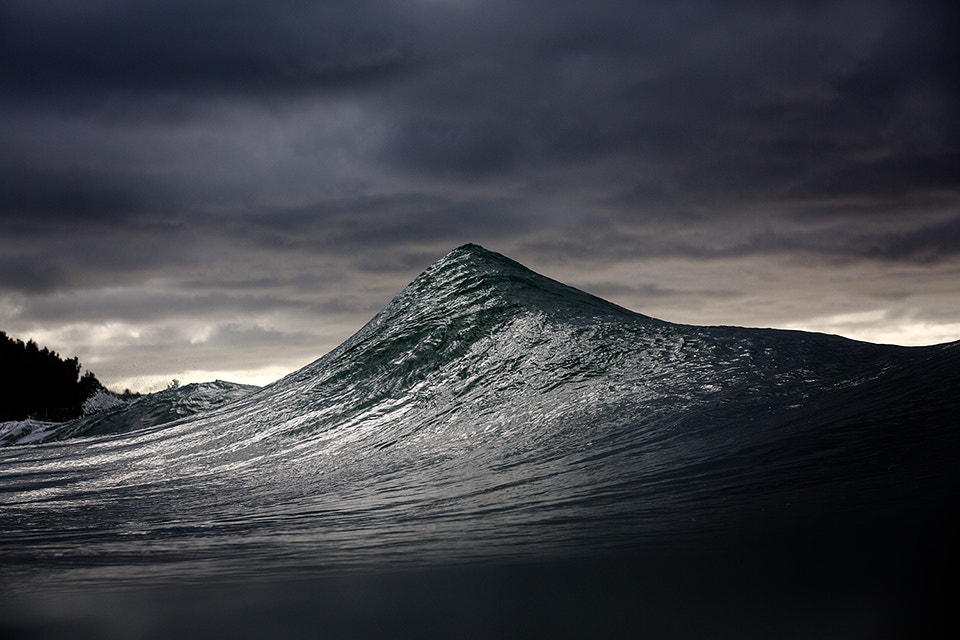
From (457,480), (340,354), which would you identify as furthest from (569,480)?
(340,354)

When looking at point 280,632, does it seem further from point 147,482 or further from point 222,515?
point 147,482

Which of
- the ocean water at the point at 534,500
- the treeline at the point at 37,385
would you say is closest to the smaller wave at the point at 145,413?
the ocean water at the point at 534,500

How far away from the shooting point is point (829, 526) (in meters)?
5.36

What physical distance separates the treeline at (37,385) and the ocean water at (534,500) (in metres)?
34.6

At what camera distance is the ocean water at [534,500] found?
4055 mm

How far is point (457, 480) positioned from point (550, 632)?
200 inches

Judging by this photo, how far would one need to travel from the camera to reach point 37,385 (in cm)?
4556

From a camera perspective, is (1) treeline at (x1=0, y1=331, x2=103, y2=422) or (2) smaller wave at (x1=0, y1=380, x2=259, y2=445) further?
(1) treeline at (x1=0, y1=331, x2=103, y2=422)

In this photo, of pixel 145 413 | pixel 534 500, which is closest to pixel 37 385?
pixel 145 413

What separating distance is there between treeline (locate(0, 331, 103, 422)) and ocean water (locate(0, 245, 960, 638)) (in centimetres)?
3461

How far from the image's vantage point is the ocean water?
13.3 feet

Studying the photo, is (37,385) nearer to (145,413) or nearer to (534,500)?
(145,413)

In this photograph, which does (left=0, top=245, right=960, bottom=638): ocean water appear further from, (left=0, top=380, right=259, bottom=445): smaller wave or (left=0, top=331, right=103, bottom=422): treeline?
(left=0, top=331, right=103, bottom=422): treeline

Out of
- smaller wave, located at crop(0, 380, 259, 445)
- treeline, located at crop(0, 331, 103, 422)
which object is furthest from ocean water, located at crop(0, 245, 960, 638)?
treeline, located at crop(0, 331, 103, 422)
